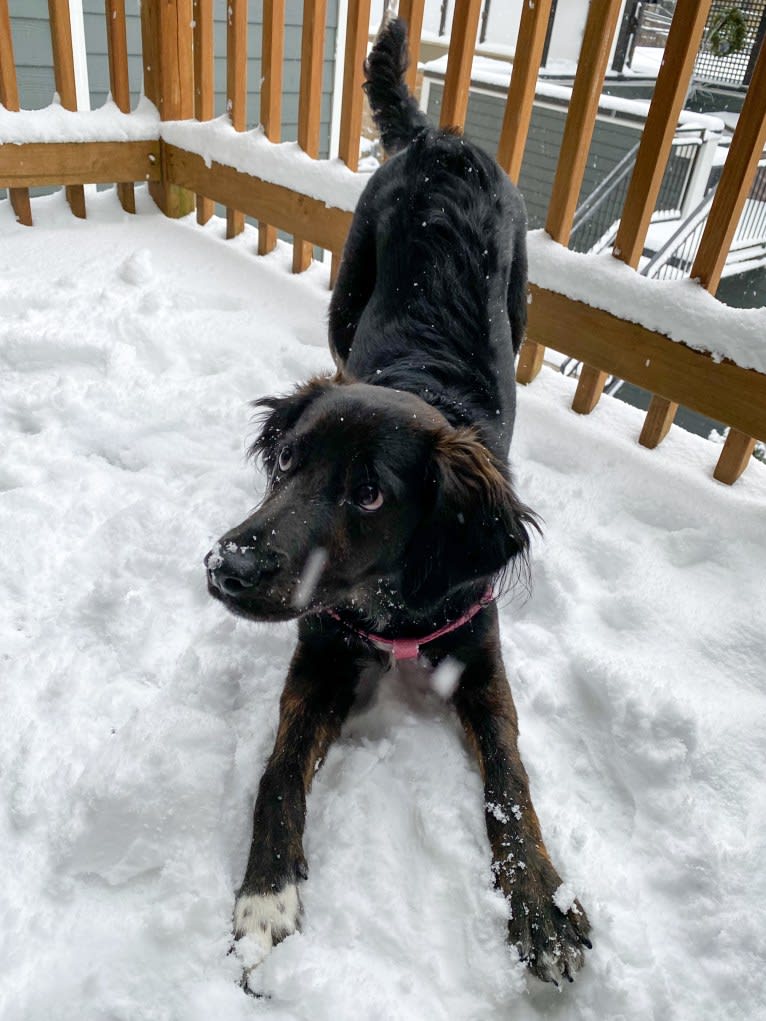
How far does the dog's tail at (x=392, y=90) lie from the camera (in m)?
3.14

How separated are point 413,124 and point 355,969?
10.4 ft

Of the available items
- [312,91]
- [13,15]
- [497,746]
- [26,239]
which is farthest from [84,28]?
[497,746]

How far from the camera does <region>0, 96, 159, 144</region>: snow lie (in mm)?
4102

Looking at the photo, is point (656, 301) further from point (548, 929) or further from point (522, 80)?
point (548, 929)

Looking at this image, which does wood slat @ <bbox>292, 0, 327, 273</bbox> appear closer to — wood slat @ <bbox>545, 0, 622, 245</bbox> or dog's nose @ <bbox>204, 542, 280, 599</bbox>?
wood slat @ <bbox>545, 0, 622, 245</bbox>

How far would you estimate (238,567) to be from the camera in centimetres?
147

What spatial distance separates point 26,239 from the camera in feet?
13.9

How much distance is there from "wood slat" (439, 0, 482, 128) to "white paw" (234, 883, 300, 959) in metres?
3.01

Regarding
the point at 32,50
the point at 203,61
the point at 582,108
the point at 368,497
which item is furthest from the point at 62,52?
the point at 368,497

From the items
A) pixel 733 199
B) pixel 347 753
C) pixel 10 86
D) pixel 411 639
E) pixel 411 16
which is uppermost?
pixel 411 16

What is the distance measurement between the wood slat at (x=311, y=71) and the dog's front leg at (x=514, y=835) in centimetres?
301

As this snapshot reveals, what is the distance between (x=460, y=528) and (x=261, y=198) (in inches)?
122

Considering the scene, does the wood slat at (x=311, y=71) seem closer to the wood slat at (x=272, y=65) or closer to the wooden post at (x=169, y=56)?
the wood slat at (x=272, y=65)

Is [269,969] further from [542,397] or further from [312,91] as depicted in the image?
[312,91]
